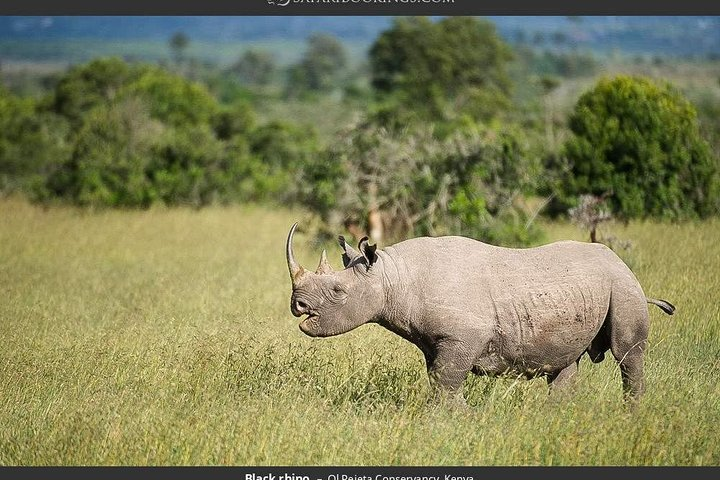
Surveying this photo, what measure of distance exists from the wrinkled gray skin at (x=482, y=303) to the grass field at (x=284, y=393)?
13.2 inches

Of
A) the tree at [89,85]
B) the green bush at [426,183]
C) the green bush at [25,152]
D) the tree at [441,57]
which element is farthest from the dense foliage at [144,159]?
the tree at [441,57]

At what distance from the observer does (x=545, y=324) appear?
28.6 feet

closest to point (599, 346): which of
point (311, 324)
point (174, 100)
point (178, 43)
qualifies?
point (311, 324)

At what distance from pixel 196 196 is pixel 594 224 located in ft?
49.8

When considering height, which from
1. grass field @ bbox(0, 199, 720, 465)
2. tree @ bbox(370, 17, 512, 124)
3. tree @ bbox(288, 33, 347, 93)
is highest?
grass field @ bbox(0, 199, 720, 465)

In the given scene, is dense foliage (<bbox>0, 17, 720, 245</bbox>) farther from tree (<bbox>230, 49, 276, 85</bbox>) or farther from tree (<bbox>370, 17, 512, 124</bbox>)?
tree (<bbox>230, 49, 276, 85</bbox>)

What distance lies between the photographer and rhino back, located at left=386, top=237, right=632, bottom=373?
843 cm

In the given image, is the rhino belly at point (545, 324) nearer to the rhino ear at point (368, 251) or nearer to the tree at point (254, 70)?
the rhino ear at point (368, 251)

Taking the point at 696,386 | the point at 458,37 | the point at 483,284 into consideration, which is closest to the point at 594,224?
the point at 696,386

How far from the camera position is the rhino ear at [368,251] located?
8.33 meters

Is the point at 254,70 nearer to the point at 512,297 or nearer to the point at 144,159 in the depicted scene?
the point at 144,159

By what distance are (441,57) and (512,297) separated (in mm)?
61600

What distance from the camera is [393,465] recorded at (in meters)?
7.84

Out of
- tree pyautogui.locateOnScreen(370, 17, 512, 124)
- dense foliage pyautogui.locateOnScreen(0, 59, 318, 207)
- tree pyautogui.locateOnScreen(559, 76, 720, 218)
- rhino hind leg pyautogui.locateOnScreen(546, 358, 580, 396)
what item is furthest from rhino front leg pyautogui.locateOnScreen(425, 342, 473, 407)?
tree pyautogui.locateOnScreen(370, 17, 512, 124)
